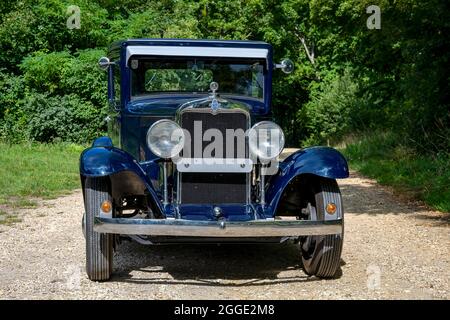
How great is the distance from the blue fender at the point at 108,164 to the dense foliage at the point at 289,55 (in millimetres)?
7318

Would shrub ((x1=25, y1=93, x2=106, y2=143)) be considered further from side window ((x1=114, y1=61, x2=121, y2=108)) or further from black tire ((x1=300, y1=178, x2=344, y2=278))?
black tire ((x1=300, y1=178, x2=344, y2=278))

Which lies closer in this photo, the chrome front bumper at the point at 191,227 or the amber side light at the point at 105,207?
the chrome front bumper at the point at 191,227

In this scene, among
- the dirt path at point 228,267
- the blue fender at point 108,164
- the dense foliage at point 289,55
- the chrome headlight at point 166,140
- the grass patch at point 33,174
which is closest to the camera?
the dirt path at point 228,267

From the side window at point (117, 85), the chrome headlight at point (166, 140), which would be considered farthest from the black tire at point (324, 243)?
the side window at point (117, 85)

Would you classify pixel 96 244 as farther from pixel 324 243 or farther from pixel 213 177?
pixel 324 243

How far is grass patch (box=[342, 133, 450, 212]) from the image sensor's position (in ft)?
32.7

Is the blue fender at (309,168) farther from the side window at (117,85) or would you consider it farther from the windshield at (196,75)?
the side window at (117,85)

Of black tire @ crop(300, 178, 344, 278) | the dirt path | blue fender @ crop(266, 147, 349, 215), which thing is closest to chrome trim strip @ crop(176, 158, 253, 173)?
blue fender @ crop(266, 147, 349, 215)

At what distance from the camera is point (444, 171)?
10750 mm

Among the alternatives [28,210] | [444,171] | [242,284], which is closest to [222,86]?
[242,284]

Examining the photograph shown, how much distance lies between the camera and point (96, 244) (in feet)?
17.0

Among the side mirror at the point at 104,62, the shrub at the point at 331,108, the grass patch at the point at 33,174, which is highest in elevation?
the side mirror at the point at 104,62

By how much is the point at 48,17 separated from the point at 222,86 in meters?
16.1

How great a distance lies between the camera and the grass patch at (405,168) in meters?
9.95
